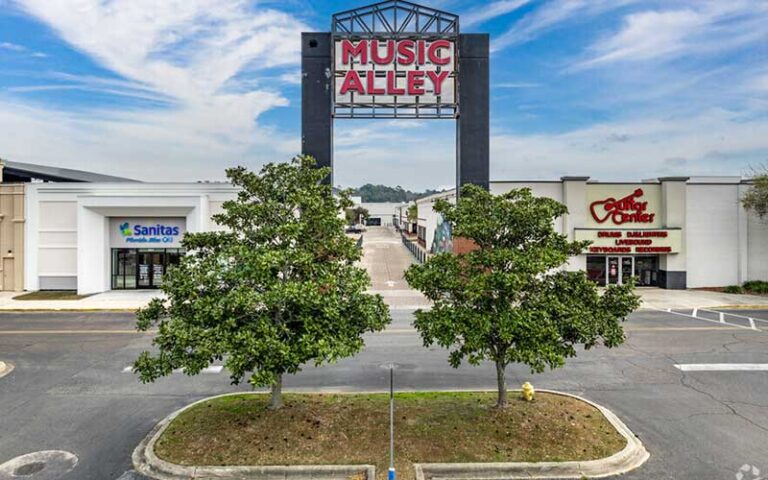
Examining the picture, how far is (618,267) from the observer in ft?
106

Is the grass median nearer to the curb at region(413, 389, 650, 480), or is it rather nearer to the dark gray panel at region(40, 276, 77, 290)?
the curb at region(413, 389, 650, 480)

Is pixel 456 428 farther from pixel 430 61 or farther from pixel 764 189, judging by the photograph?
pixel 764 189

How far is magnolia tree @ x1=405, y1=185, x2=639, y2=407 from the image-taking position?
31.2 feet

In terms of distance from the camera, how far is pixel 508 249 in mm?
10156

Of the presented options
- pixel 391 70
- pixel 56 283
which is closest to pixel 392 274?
pixel 391 70

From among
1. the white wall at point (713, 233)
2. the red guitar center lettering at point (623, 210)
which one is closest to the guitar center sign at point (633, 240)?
the red guitar center lettering at point (623, 210)

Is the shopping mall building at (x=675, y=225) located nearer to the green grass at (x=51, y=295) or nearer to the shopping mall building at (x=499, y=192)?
the shopping mall building at (x=499, y=192)

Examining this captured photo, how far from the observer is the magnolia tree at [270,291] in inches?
350

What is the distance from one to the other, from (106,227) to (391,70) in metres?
19.9

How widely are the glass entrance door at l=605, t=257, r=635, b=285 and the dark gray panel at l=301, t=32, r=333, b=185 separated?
1932 centimetres

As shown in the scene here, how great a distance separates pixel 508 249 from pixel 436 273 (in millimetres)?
1580

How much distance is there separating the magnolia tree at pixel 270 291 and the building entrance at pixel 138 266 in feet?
74.4

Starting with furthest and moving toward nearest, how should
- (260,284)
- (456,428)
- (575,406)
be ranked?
(575,406)
(456,428)
(260,284)

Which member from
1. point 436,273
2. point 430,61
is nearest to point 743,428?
point 436,273
